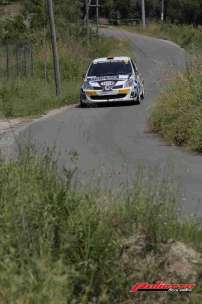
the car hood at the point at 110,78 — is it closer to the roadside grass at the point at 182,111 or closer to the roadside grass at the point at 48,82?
the roadside grass at the point at 48,82

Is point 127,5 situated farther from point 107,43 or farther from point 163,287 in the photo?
point 163,287

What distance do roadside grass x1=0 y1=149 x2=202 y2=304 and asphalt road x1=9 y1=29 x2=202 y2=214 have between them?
0.96m

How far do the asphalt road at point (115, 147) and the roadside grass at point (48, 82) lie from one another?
5.14 feet

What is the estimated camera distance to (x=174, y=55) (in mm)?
54938

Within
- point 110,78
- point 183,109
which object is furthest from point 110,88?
point 183,109

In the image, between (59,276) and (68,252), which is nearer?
(59,276)

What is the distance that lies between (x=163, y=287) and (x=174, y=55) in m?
50.5

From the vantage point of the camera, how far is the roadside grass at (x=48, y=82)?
24.4m

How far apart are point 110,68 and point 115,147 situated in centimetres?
1254

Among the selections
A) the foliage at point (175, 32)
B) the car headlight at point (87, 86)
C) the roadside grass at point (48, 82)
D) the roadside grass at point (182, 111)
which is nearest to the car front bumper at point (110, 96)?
the car headlight at point (87, 86)

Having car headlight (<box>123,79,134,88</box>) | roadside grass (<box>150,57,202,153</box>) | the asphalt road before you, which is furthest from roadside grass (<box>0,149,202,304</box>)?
car headlight (<box>123,79,134,88</box>)

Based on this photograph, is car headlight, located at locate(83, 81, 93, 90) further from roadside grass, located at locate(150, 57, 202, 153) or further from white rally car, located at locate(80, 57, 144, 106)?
roadside grass, located at locate(150, 57, 202, 153)

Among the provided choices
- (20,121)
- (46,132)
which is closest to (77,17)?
(20,121)

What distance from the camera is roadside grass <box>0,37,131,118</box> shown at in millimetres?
24434
